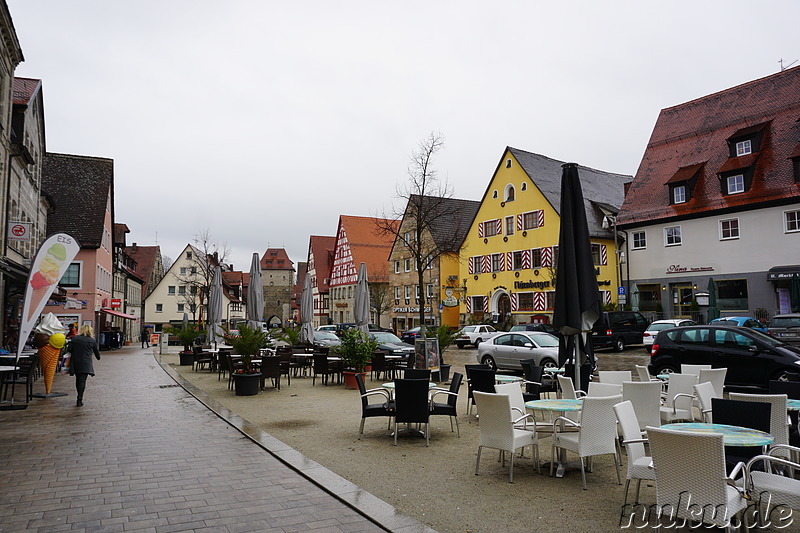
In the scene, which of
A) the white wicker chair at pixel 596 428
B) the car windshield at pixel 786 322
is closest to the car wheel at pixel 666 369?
the car windshield at pixel 786 322

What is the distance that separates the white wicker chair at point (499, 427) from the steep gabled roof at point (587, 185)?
32308mm

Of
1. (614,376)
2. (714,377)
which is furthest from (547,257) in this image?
(614,376)

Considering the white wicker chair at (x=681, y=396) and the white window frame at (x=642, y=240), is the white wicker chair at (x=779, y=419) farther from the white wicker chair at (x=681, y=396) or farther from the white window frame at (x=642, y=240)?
the white window frame at (x=642, y=240)

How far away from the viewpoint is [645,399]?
692 centimetres

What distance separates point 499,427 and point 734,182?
1130 inches

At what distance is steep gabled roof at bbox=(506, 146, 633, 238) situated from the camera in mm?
38344

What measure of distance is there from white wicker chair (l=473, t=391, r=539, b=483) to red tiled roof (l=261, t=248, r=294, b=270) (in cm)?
9823

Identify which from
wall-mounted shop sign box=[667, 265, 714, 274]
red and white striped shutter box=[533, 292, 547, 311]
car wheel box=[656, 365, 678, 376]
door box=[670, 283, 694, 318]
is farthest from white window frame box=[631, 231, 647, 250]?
car wheel box=[656, 365, 678, 376]

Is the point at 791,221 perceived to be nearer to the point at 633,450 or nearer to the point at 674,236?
the point at 674,236

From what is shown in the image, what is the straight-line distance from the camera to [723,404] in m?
5.46

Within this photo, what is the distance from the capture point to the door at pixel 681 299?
30516mm

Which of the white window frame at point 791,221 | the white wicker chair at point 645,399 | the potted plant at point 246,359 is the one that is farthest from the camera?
the white window frame at point 791,221

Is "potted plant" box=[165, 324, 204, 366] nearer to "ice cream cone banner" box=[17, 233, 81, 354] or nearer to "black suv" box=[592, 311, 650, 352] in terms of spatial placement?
"ice cream cone banner" box=[17, 233, 81, 354]

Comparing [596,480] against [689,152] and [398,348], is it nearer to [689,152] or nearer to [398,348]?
[398,348]
